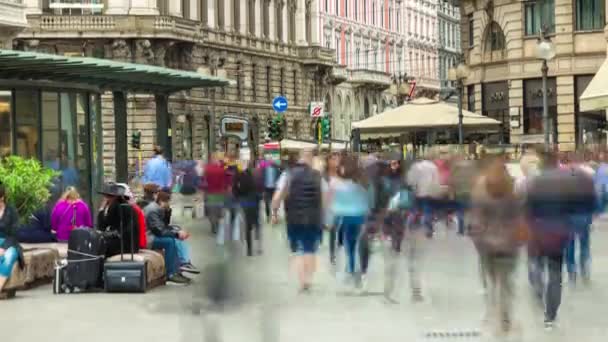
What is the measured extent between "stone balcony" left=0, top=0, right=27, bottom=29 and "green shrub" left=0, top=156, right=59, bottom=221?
25.2m

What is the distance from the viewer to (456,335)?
1405 cm

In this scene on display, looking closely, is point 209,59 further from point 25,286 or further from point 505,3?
point 25,286

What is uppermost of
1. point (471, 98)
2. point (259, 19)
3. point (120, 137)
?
point (259, 19)

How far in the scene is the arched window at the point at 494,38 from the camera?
54375mm

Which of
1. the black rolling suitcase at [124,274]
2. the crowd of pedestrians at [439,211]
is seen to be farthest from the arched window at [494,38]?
the black rolling suitcase at [124,274]

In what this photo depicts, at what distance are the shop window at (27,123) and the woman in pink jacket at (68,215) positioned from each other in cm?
372

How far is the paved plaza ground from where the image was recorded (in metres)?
14.0

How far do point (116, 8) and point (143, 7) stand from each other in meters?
1.36

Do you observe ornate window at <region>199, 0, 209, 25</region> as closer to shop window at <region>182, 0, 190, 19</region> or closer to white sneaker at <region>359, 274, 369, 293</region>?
shop window at <region>182, 0, 190, 19</region>

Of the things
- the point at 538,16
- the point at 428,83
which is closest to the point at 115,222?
the point at 538,16

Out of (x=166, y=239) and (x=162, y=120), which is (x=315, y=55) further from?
(x=166, y=239)

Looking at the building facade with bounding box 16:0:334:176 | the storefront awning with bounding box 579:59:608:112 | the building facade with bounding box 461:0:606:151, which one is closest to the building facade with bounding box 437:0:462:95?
the building facade with bounding box 16:0:334:176

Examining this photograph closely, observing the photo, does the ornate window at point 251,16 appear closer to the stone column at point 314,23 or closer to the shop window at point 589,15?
the stone column at point 314,23

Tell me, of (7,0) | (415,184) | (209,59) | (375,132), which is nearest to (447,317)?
(415,184)
